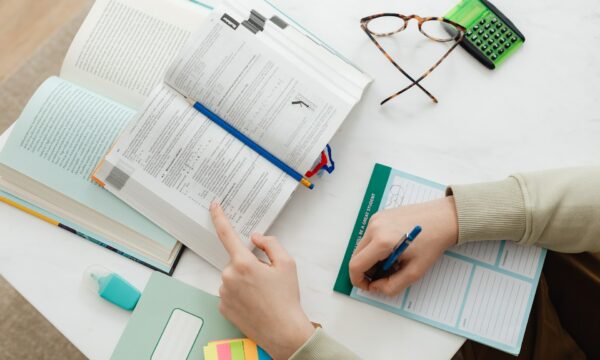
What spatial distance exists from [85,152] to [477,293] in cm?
67

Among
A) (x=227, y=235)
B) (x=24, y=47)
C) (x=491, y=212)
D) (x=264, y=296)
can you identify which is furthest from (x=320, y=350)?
(x=24, y=47)

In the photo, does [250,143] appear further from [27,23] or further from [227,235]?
[27,23]

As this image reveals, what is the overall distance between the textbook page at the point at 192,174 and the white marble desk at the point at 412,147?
0.05 metres

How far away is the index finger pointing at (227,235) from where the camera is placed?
834 millimetres


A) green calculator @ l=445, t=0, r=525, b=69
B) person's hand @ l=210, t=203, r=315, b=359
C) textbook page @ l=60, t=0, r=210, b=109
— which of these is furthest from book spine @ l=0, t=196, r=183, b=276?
green calculator @ l=445, t=0, r=525, b=69

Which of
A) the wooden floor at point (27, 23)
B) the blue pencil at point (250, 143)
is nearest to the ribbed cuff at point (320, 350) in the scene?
the blue pencil at point (250, 143)

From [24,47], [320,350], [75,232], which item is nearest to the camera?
[320,350]

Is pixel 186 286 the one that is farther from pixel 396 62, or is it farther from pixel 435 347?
pixel 396 62

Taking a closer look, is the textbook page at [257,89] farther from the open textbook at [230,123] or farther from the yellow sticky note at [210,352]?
the yellow sticky note at [210,352]

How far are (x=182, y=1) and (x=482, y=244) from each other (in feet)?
2.13

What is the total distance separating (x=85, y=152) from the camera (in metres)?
0.91

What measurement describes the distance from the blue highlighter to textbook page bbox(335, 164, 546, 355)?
0.33m

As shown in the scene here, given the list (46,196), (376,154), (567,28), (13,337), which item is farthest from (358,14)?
(13,337)

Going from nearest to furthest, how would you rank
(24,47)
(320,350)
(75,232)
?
(320,350) → (75,232) → (24,47)
